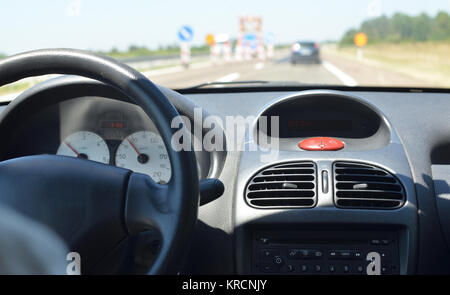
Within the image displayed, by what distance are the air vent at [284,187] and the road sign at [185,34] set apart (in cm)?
1797

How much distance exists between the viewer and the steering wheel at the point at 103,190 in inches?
56.3

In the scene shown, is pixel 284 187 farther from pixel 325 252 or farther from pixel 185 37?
pixel 185 37

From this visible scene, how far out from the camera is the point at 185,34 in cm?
2100

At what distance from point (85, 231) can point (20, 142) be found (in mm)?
932

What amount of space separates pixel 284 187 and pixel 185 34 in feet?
63.1

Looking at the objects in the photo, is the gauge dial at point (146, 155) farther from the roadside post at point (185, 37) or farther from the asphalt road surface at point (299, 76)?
the roadside post at point (185, 37)

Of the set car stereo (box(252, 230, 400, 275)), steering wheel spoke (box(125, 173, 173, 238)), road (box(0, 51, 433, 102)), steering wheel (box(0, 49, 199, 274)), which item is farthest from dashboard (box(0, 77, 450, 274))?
road (box(0, 51, 433, 102))

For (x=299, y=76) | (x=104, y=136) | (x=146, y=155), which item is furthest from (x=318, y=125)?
(x=299, y=76)

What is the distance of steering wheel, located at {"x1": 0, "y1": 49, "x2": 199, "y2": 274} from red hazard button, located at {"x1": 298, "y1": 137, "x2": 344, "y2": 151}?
110 cm

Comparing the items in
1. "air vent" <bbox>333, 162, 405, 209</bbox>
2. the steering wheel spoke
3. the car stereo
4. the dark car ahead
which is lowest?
the dark car ahead

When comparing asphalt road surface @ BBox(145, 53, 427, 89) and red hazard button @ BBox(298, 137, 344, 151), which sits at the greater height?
red hazard button @ BBox(298, 137, 344, 151)

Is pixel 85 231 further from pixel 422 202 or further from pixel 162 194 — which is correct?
pixel 422 202

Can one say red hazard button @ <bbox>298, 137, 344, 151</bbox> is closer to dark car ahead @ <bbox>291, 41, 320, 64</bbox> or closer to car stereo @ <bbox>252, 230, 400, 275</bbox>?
car stereo @ <bbox>252, 230, 400, 275</bbox>

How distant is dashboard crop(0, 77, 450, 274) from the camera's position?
87.5 inches
